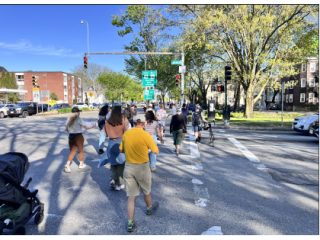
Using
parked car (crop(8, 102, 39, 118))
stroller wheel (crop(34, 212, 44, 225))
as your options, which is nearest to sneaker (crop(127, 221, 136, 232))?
stroller wheel (crop(34, 212, 44, 225))

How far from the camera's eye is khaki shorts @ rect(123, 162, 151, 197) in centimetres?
375

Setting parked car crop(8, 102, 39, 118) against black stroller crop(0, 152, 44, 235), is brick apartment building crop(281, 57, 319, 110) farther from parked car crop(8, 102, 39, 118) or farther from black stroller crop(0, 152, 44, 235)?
Result: black stroller crop(0, 152, 44, 235)

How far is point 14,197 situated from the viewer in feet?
10.6

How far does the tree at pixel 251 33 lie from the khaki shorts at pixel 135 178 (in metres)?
18.2

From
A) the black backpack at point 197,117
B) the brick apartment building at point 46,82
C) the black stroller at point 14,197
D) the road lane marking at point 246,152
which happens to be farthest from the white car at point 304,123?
the brick apartment building at point 46,82

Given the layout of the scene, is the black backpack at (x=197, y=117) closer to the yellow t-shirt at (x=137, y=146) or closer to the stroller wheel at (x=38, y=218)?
the yellow t-shirt at (x=137, y=146)

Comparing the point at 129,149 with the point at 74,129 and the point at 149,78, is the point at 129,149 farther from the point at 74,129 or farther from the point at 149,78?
the point at 149,78

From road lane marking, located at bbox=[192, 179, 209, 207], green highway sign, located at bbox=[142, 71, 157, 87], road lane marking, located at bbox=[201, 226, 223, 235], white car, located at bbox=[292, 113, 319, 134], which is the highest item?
green highway sign, located at bbox=[142, 71, 157, 87]

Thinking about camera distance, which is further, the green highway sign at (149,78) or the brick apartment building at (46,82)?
the brick apartment building at (46,82)

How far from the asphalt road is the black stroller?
0.43 m

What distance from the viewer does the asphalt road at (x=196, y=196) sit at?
375 centimetres

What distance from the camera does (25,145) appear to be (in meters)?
10.2
